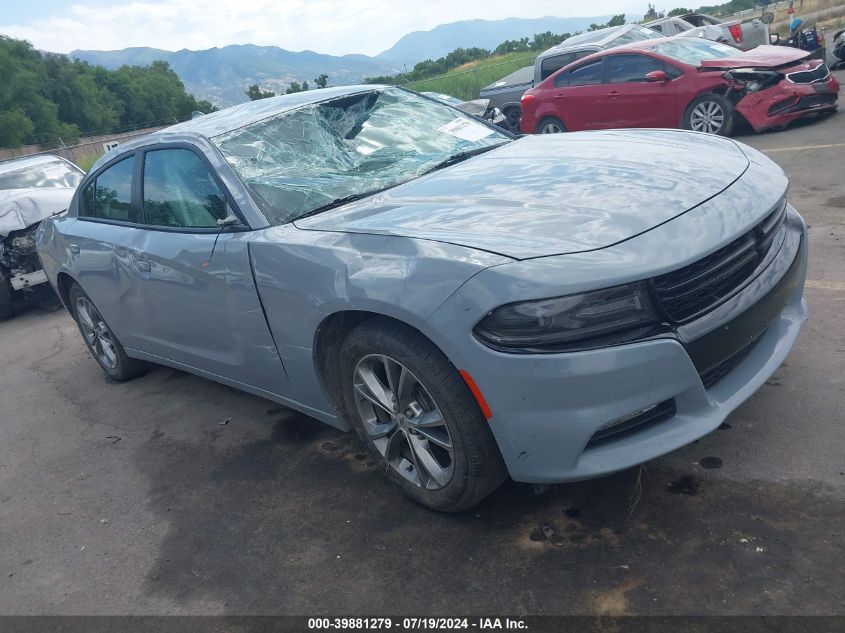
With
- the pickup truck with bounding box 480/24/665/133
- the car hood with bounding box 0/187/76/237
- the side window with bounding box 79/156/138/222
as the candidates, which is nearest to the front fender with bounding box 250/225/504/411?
the side window with bounding box 79/156/138/222

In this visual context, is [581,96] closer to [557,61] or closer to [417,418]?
[557,61]

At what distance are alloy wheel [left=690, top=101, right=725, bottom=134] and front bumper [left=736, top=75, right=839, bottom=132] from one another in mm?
258

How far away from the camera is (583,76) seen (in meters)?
11.0

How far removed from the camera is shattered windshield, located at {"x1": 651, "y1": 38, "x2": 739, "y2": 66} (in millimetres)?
9931

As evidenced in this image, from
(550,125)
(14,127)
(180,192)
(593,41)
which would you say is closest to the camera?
(180,192)

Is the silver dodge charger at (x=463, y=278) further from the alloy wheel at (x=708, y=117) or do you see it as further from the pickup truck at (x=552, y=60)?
the pickup truck at (x=552, y=60)

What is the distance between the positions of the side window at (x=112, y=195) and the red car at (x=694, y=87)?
7.77 metres

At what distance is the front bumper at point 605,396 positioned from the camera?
2.26 metres

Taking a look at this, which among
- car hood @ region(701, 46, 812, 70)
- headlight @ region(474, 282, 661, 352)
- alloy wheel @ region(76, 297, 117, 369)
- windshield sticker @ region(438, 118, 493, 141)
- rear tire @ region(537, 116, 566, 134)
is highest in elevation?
windshield sticker @ region(438, 118, 493, 141)

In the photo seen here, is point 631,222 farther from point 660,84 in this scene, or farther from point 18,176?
point 18,176

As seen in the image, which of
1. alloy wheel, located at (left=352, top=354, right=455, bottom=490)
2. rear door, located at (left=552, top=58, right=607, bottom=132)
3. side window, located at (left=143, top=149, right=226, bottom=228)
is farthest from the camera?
rear door, located at (left=552, top=58, right=607, bottom=132)

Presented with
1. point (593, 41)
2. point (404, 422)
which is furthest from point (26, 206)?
point (593, 41)

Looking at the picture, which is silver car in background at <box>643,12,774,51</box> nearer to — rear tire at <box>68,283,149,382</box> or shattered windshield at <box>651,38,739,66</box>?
shattered windshield at <box>651,38,739,66</box>

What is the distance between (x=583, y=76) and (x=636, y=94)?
1.10 meters
